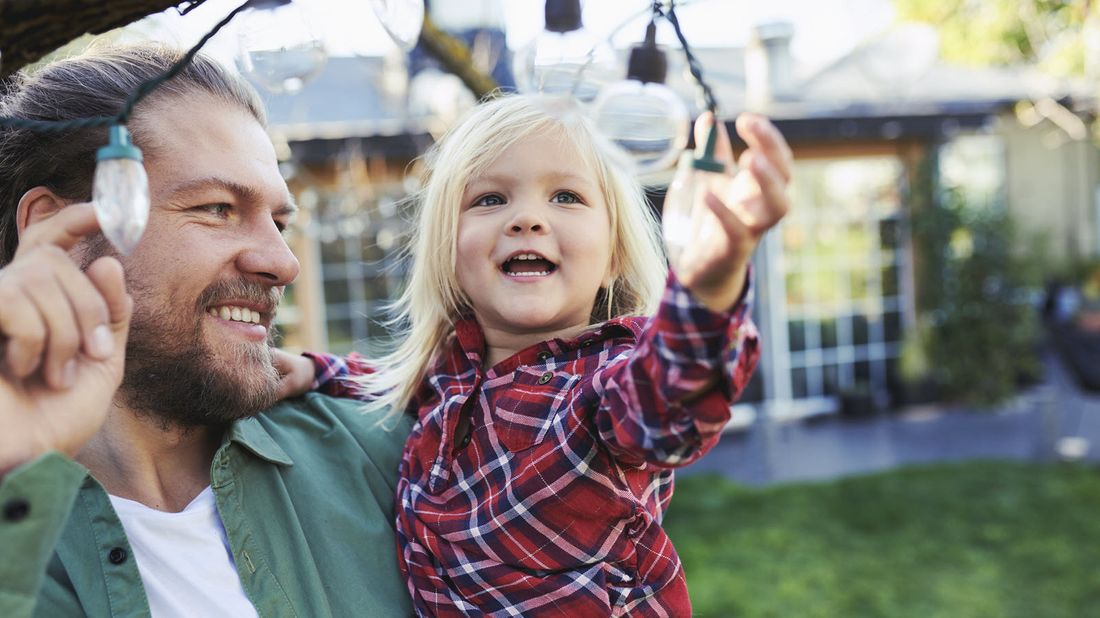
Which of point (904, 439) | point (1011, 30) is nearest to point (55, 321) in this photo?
point (904, 439)

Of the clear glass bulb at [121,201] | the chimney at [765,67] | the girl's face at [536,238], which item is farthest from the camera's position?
the chimney at [765,67]

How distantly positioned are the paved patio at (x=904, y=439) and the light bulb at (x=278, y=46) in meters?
6.06

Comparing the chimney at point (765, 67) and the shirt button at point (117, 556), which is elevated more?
the chimney at point (765, 67)

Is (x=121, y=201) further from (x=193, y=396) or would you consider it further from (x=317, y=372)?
(x=317, y=372)

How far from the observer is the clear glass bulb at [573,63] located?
1166 mm

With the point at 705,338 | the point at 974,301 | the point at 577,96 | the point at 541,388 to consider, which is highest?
the point at 577,96

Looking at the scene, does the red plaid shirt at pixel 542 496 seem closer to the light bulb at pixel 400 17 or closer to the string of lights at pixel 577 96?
the string of lights at pixel 577 96

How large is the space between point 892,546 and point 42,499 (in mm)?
5330

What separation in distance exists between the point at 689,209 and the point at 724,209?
0.16ft

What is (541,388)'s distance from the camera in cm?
160

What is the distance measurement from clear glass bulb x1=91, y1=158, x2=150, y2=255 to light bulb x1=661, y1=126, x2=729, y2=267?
57 cm

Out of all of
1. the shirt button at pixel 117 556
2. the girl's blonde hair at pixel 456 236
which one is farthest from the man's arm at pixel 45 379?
the girl's blonde hair at pixel 456 236

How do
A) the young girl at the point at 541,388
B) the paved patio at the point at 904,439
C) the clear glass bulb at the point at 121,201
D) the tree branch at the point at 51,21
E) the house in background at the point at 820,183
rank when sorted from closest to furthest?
the clear glass bulb at the point at 121,201 → the tree branch at the point at 51,21 → the young girl at the point at 541,388 → the paved patio at the point at 904,439 → the house in background at the point at 820,183

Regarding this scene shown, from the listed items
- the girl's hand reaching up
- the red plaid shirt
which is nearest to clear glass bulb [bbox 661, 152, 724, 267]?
the girl's hand reaching up
